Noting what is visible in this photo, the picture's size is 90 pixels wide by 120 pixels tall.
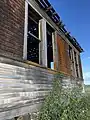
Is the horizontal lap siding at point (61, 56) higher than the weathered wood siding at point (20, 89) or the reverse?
higher

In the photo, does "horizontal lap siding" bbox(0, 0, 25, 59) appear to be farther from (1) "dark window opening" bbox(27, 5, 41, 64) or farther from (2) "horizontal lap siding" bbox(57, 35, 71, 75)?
(2) "horizontal lap siding" bbox(57, 35, 71, 75)

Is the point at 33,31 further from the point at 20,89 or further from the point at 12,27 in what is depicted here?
the point at 20,89

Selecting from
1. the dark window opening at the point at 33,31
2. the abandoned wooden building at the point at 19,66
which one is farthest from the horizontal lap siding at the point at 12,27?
the dark window opening at the point at 33,31

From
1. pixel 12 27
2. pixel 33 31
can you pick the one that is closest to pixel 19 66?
pixel 12 27

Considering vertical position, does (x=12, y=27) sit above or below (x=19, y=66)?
above

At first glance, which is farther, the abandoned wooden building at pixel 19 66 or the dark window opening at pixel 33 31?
the dark window opening at pixel 33 31

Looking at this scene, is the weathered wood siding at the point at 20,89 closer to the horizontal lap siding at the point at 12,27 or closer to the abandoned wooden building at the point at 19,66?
the abandoned wooden building at the point at 19,66

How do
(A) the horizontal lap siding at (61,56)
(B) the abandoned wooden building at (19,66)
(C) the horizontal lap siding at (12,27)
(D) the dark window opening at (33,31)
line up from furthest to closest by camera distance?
(A) the horizontal lap siding at (61,56) → (D) the dark window opening at (33,31) → (C) the horizontal lap siding at (12,27) → (B) the abandoned wooden building at (19,66)

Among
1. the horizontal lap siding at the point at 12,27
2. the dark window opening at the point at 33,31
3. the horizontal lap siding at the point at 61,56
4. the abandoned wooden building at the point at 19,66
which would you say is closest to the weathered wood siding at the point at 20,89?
the abandoned wooden building at the point at 19,66

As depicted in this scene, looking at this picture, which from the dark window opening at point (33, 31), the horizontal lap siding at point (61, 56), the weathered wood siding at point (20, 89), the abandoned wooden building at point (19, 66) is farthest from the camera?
the horizontal lap siding at point (61, 56)

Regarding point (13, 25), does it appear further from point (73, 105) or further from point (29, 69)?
point (73, 105)

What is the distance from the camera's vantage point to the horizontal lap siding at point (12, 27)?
4.30 m

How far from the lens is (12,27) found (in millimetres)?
4777

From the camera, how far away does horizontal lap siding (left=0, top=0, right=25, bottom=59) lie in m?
4.30
